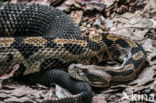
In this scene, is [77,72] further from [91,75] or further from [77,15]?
[77,15]

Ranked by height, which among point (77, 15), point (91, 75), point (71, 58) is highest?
point (77, 15)

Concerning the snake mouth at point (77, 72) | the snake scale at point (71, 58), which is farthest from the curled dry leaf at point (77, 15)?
the snake mouth at point (77, 72)

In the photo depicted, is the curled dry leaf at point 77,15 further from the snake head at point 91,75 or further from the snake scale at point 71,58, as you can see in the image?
the snake head at point 91,75

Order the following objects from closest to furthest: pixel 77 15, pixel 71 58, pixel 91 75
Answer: pixel 91 75
pixel 71 58
pixel 77 15

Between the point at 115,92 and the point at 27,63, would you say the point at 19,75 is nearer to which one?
the point at 27,63

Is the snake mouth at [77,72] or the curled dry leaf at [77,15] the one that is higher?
the curled dry leaf at [77,15]

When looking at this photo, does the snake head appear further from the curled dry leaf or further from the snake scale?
the curled dry leaf

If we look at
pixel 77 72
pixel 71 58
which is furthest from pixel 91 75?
pixel 71 58

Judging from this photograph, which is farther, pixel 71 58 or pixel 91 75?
pixel 71 58

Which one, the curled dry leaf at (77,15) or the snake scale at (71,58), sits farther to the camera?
the curled dry leaf at (77,15)

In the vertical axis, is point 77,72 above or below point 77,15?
below
